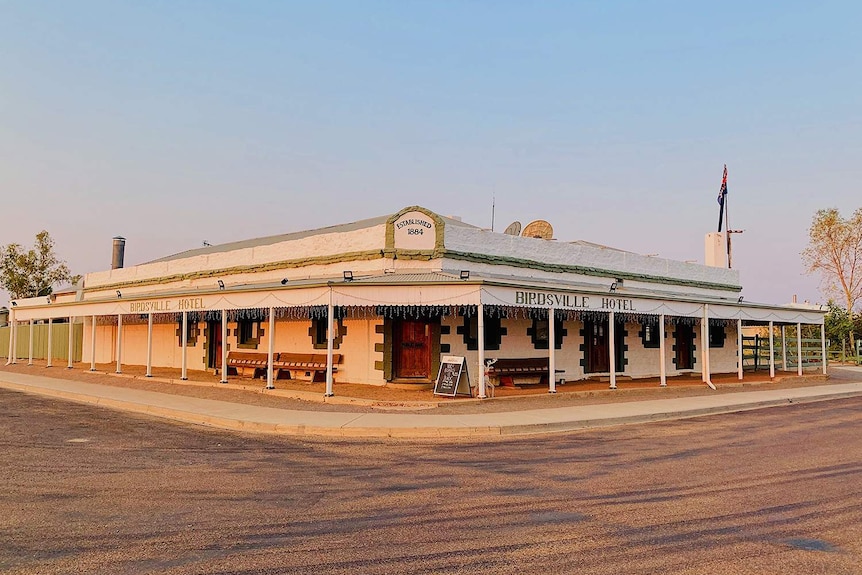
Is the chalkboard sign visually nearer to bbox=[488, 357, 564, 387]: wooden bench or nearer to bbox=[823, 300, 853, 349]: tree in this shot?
bbox=[488, 357, 564, 387]: wooden bench

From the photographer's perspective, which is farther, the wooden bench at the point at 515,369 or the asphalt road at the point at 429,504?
the wooden bench at the point at 515,369

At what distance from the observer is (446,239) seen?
65.4 feet

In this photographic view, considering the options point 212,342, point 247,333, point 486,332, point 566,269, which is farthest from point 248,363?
point 566,269

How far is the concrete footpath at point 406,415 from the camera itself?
41.2ft

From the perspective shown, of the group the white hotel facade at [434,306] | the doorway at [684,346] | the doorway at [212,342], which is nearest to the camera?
the white hotel facade at [434,306]

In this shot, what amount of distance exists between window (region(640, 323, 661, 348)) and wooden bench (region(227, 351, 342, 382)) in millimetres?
12774

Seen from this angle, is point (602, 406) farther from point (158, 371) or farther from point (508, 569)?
point (158, 371)

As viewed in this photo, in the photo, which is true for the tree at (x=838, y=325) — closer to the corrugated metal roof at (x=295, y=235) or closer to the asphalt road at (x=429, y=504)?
the corrugated metal roof at (x=295, y=235)

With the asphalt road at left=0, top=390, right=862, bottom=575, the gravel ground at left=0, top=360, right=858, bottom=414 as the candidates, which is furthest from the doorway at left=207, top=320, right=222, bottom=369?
the asphalt road at left=0, top=390, right=862, bottom=575

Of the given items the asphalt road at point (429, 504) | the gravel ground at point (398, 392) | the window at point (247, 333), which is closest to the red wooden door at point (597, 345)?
the gravel ground at point (398, 392)

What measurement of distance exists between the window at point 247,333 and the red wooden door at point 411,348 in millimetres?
7280

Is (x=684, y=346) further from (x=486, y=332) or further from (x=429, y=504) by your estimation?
(x=429, y=504)

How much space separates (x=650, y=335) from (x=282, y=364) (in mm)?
14920

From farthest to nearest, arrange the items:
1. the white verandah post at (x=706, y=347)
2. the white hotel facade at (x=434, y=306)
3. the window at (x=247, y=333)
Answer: the window at (x=247, y=333) < the white verandah post at (x=706, y=347) < the white hotel facade at (x=434, y=306)
